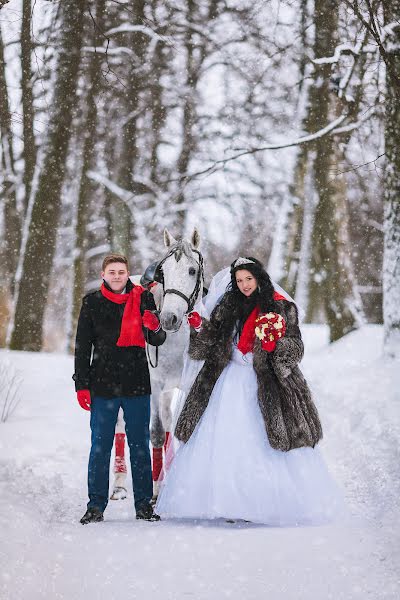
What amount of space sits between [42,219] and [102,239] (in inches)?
447

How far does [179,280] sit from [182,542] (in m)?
1.95

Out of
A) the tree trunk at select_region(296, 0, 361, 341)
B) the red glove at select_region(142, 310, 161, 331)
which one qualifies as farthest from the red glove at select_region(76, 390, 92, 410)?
the tree trunk at select_region(296, 0, 361, 341)

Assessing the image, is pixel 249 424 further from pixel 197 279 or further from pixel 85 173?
pixel 85 173

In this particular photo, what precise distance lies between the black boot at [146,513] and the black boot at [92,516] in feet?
0.97

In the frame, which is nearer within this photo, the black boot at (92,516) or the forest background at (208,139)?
the black boot at (92,516)

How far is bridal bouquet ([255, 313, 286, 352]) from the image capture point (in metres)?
5.17

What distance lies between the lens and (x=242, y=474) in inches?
197

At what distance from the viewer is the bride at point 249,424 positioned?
4980 mm

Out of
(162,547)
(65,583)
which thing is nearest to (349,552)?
(162,547)

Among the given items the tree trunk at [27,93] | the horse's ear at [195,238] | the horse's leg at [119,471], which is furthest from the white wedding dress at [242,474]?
the tree trunk at [27,93]

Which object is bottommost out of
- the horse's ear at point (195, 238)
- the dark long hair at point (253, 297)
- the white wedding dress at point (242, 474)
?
the white wedding dress at point (242, 474)

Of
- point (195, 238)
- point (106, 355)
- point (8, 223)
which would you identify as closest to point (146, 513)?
point (106, 355)

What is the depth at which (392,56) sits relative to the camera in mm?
8953

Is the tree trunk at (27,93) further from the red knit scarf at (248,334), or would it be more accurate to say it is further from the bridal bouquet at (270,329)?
the bridal bouquet at (270,329)
